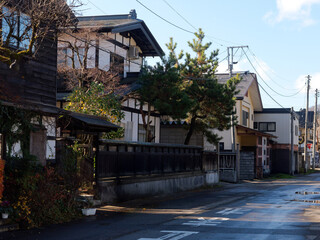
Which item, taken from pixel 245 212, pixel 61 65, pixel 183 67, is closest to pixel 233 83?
pixel 183 67

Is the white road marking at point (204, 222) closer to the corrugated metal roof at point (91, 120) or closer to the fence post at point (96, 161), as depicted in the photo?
the fence post at point (96, 161)

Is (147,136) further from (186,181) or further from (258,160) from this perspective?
(258,160)

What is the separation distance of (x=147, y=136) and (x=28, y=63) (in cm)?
1246

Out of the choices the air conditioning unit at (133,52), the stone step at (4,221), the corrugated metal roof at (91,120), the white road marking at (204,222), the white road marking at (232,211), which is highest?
the air conditioning unit at (133,52)

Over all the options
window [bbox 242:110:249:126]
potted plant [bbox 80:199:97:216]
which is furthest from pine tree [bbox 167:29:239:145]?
window [bbox 242:110:249:126]

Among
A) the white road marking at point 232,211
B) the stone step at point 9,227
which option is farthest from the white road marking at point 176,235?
the white road marking at point 232,211

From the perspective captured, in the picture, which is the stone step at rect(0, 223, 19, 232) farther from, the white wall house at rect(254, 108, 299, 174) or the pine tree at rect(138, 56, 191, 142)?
the white wall house at rect(254, 108, 299, 174)

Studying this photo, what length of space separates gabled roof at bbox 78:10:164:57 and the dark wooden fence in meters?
7.54

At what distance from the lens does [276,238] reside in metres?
9.97

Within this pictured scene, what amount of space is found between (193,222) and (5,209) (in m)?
5.10

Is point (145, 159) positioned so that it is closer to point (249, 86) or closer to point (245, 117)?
point (245, 117)

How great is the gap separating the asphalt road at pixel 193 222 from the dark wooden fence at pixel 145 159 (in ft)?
5.05

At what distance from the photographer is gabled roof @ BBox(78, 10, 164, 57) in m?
26.9

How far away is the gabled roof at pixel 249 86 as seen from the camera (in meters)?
45.6
